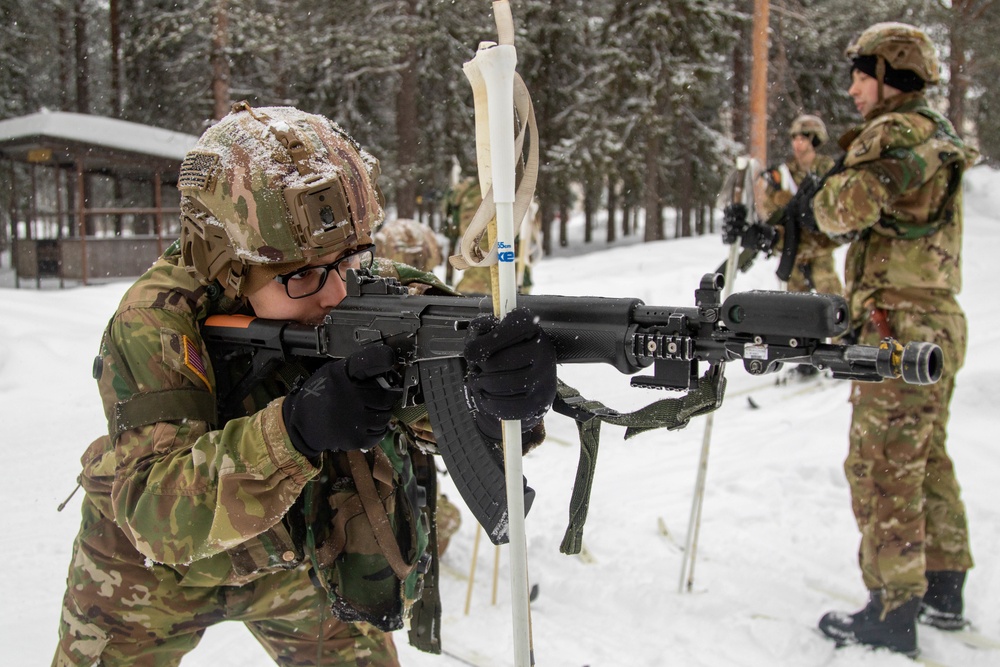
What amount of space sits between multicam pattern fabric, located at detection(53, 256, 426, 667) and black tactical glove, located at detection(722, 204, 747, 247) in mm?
2303

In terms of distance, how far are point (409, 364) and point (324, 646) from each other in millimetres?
1058

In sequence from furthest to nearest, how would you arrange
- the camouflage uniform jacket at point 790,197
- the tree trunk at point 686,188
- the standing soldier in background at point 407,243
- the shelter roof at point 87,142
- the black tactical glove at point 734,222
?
the tree trunk at point 686,188
the shelter roof at point 87,142
the standing soldier in background at point 407,243
the camouflage uniform jacket at point 790,197
the black tactical glove at point 734,222

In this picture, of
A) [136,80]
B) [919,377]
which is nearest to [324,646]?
[919,377]

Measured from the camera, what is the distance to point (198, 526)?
173cm

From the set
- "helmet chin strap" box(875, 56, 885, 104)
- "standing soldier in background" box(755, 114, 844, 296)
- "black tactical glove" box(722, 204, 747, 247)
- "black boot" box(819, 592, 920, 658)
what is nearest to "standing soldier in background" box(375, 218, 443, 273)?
"standing soldier in background" box(755, 114, 844, 296)

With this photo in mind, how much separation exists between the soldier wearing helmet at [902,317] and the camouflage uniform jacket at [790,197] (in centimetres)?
49

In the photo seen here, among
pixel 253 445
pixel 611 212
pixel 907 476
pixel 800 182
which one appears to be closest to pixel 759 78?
pixel 800 182

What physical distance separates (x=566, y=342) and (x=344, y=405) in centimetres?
55

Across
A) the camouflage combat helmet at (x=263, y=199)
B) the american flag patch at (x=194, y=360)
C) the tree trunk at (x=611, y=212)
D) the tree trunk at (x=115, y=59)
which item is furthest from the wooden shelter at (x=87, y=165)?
the tree trunk at (x=611, y=212)

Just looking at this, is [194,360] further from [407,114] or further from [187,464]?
[407,114]

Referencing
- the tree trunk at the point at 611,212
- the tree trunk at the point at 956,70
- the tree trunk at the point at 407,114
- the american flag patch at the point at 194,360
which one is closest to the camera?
the american flag patch at the point at 194,360

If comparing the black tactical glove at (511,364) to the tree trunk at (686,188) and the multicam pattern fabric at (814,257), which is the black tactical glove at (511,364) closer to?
the multicam pattern fabric at (814,257)

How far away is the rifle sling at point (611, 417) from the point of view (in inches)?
71.3

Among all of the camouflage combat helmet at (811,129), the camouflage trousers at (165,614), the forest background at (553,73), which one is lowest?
the camouflage trousers at (165,614)
